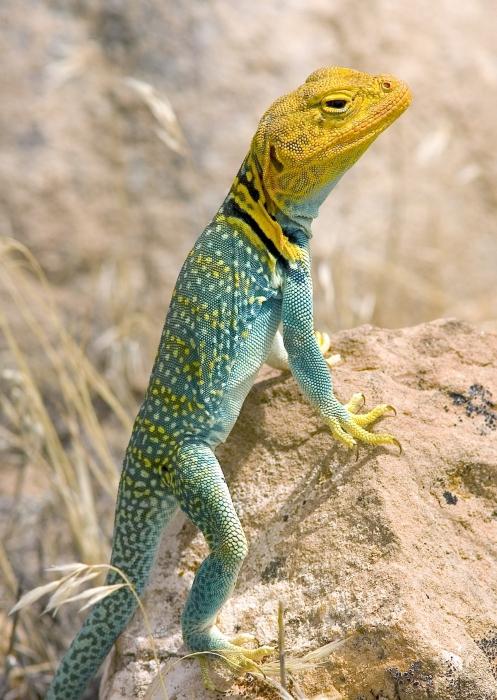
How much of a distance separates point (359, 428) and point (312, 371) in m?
0.31

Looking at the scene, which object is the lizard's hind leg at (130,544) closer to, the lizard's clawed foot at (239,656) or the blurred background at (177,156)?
the lizard's clawed foot at (239,656)

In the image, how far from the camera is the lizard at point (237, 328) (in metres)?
3.78

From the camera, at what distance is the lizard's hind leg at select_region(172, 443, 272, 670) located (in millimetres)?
3428

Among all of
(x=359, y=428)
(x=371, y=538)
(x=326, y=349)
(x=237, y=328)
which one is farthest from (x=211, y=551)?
(x=326, y=349)

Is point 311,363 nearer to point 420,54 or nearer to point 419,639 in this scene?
point 419,639

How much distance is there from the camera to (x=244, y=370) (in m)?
3.86

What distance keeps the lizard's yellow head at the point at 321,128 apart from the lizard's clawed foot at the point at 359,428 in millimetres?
948

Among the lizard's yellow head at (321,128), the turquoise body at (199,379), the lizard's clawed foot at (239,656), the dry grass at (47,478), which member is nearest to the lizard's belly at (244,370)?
the turquoise body at (199,379)

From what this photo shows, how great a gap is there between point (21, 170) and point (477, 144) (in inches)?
147

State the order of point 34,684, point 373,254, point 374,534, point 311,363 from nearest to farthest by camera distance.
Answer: point 374,534, point 311,363, point 34,684, point 373,254

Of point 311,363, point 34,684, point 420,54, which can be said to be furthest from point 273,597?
point 420,54

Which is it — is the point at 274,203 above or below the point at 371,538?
above

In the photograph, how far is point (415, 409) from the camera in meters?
3.85

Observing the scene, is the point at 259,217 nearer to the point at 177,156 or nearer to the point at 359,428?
the point at 359,428
